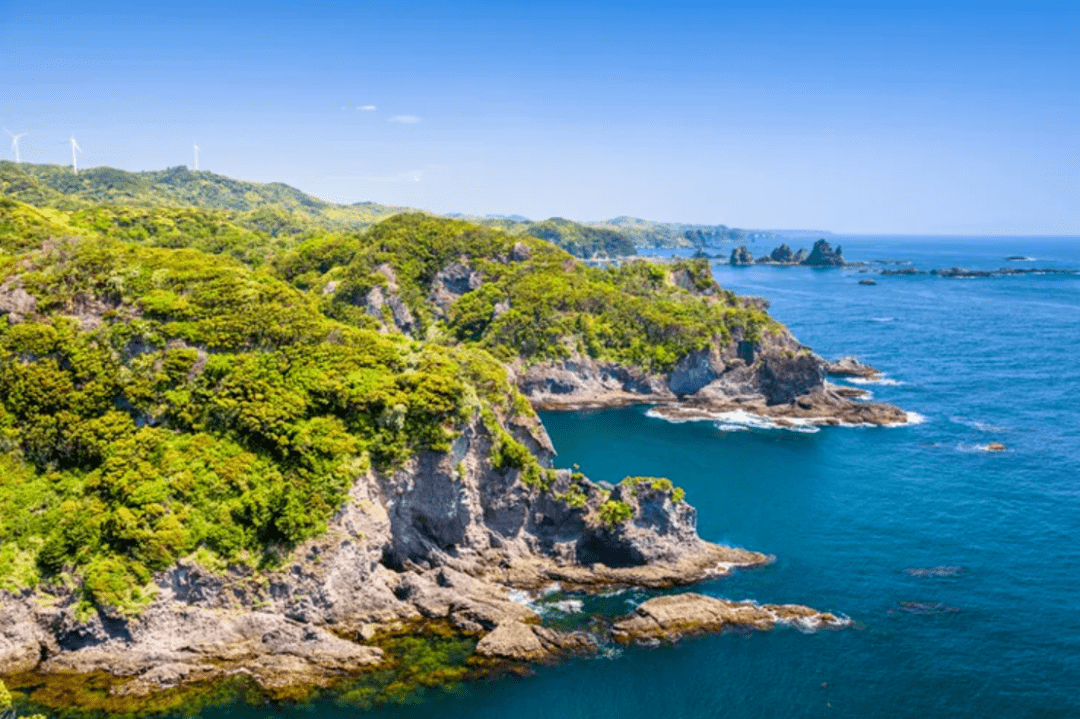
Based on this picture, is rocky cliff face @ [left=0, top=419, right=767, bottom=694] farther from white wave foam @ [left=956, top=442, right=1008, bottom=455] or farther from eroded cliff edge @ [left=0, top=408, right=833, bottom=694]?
white wave foam @ [left=956, top=442, right=1008, bottom=455]

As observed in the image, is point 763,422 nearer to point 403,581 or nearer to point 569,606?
point 569,606

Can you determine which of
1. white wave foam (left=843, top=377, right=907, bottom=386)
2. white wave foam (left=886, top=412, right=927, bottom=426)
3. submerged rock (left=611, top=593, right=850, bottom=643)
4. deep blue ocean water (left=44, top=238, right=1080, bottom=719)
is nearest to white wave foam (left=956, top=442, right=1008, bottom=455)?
deep blue ocean water (left=44, top=238, right=1080, bottom=719)

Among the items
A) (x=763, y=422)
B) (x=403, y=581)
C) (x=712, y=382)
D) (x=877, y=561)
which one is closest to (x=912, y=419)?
(x=763, y=422)

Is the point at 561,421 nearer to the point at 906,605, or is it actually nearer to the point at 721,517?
the point at 721,517

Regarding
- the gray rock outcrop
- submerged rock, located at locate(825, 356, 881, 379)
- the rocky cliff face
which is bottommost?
the rocky cliff face

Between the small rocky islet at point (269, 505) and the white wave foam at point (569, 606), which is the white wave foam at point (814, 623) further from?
the white wave foam at point (569, 606)
